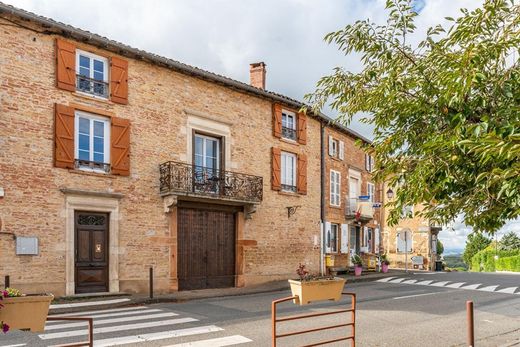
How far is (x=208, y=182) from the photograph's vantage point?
54.4 ft

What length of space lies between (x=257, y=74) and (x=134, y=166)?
8679 millimetres

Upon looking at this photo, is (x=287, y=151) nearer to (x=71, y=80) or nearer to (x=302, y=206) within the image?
(x=302, y=206)

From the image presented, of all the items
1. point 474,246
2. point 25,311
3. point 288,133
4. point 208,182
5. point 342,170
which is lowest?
point 474,246

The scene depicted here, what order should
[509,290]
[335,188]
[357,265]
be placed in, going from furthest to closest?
[335,188] → [357,265] → [509,290]

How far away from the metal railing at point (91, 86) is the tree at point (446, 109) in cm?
1016

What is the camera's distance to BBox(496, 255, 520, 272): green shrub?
125 ft

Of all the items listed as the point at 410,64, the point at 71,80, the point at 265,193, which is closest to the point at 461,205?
the point at 410,64

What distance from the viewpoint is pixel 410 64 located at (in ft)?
17.0

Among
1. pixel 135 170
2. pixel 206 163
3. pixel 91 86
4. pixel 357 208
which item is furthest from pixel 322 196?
pixel 91 86

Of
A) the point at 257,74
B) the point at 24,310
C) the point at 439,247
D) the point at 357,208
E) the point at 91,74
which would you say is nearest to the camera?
the point at 24,310

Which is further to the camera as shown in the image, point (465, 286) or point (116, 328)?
point (465, 286)

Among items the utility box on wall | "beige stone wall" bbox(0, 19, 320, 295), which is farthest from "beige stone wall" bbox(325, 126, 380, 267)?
the utility box on wall

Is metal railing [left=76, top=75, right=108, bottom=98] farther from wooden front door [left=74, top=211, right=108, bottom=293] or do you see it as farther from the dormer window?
wooden front door [left=74, top=211, right=108, bottom=293]

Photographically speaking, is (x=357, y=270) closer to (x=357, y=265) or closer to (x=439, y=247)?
(x=357, y=265)
